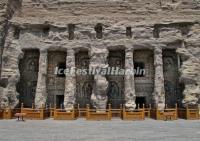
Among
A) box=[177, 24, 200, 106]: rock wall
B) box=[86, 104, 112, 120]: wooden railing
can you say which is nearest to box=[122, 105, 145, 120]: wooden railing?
box=[86, 104, 112, 120]: wooden railing

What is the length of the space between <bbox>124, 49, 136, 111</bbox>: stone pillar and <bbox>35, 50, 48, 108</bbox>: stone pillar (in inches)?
291

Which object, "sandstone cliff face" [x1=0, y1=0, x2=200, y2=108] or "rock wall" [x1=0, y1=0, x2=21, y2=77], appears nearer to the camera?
"sandstone cliff face" [x1=0, y1=0, x2=200, y2=108]

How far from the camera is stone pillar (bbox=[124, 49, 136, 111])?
944 inches

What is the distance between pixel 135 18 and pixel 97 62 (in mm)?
5789

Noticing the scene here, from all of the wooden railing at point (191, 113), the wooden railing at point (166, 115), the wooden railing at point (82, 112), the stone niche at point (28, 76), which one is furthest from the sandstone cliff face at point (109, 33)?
the wooden railing at point (166, 115)

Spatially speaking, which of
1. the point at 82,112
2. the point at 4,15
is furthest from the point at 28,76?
the point at 82,112

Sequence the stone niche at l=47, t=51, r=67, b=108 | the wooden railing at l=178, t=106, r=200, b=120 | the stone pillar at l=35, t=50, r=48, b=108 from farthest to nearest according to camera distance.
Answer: the stone niche at l=47, t=51, r=67, b=108 < the stone pillar at l=35, t=50, r=48, b=108 < the wooden railing at l=178, t=106, r=200, b=120

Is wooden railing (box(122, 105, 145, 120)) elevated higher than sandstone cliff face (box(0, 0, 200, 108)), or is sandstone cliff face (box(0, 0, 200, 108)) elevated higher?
sandstone cliff face (box(0, 0, 200, 108))

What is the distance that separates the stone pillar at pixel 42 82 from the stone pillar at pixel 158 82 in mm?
9967

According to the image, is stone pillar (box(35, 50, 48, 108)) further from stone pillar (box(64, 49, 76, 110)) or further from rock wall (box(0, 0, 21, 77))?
rock wall (box(0, 0, 21, 77))

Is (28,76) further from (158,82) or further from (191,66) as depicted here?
(191,66)

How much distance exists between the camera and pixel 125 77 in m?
24.8

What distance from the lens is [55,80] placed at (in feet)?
88.0

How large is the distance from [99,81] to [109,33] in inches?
189
